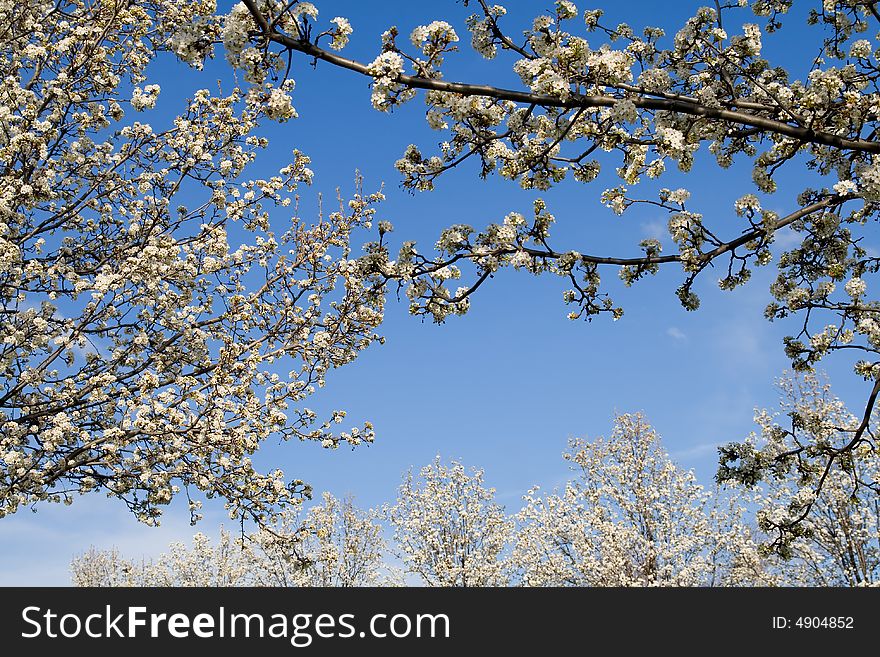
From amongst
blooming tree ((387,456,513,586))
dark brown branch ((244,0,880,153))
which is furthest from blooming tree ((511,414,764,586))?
dark brown branch ((244,0,880,153))

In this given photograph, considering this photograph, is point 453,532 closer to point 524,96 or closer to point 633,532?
point 633,532

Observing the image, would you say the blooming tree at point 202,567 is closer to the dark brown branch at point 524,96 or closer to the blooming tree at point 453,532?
the blooming tree at point 453,532

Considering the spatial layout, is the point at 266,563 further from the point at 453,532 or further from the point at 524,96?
the point at 524,96

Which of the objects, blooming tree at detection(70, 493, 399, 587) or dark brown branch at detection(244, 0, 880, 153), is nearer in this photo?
dark brown branch at detection(244, 0, 880, 153)

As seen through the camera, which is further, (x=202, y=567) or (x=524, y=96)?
(x=202, y=567)

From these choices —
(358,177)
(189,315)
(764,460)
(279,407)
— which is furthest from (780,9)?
(189,315)

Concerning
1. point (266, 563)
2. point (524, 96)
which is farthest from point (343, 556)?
point (524, 96)

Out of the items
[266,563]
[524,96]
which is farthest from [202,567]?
[524,96]

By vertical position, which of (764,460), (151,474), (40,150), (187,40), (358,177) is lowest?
(764,460)

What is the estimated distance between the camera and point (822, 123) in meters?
4.96

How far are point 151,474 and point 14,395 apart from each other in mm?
2146

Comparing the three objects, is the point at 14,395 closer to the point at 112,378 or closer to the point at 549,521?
the point at 112,378

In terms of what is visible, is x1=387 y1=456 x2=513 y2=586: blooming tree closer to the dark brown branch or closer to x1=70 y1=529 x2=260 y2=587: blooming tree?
x1=70 y1=529 x2=260 y2=587: blooming tree

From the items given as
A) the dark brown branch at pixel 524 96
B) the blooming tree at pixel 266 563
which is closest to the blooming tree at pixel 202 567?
the blooming tree at pixel 266 563
